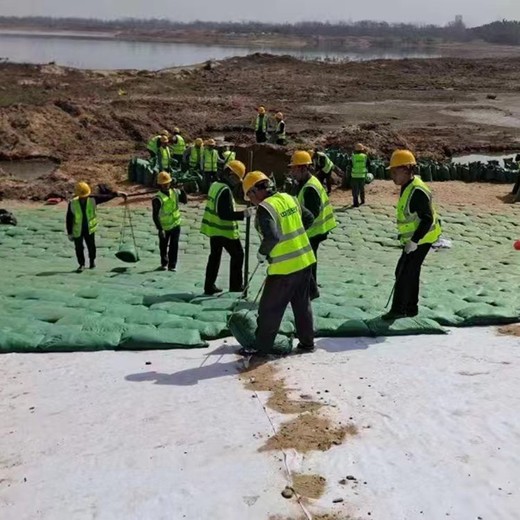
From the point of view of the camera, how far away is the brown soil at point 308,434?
3729 millimetres

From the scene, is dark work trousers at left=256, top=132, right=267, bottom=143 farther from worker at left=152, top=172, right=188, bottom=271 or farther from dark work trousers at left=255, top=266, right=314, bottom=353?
dark work trousers at left=255, top=266, right=314, bottom=353

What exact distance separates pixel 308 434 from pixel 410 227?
2612mm

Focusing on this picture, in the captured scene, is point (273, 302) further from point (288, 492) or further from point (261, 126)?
point (261, 126)

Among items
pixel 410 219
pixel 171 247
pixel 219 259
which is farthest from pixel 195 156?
pixel 410 219

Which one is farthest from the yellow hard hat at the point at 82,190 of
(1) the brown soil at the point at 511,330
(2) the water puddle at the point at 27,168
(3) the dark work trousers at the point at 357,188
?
(2) the water puddle at the point at 27,168

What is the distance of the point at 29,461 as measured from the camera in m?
3.67

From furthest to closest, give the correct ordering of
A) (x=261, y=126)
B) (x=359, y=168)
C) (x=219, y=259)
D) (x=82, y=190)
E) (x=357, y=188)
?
(x=261, y=126)
(x=357, y=188)
(x=359, y=168)
(x=82, y=190)
(x=219, y=259)

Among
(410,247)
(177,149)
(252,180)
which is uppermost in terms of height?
(252,180)

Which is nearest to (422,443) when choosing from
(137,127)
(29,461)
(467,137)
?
(29,461)

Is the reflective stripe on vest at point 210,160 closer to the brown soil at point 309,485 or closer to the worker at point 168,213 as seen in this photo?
the worker at point 168,213

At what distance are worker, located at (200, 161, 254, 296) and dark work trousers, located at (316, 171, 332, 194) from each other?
7567 mm

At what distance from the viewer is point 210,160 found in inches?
603

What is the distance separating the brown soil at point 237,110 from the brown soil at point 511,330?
10.6 meters

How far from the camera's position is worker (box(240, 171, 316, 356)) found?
15.9ft
